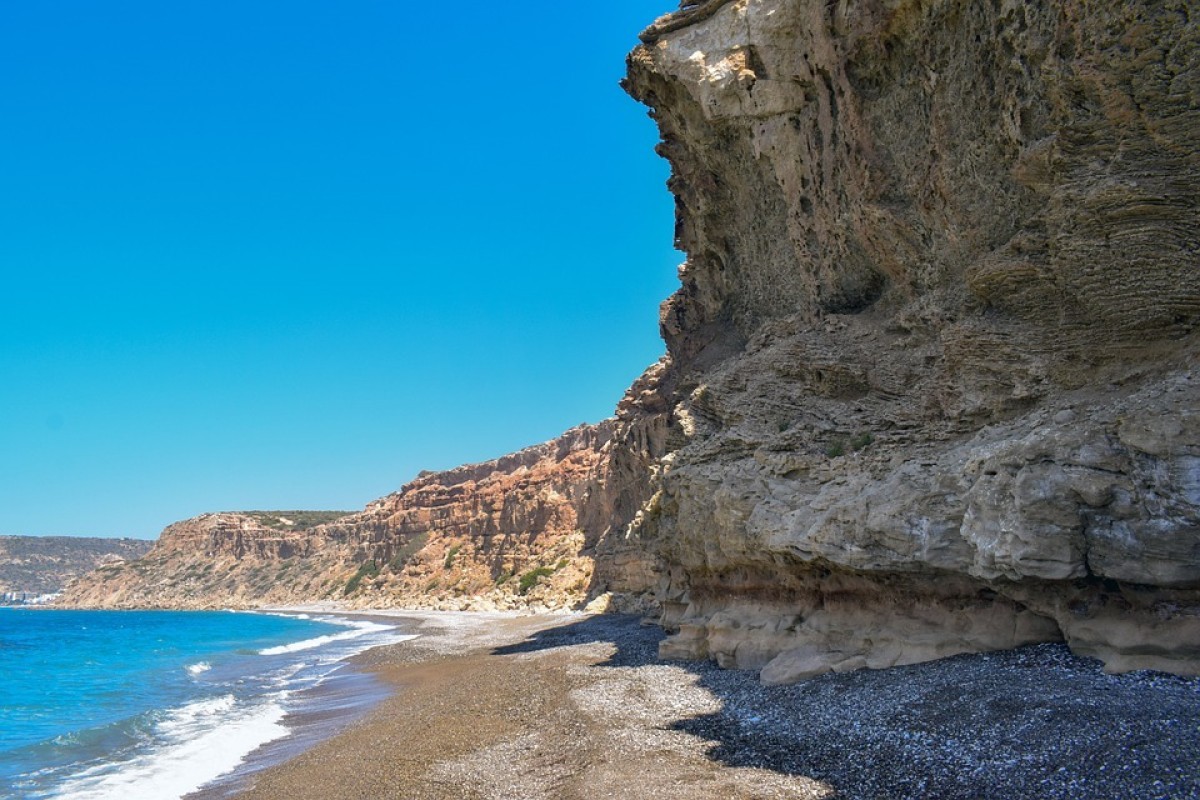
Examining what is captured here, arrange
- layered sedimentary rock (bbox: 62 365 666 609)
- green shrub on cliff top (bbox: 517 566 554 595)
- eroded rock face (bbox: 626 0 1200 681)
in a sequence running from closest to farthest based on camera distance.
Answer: eroded rock face (bbox: 626 0 1200 681) → layered sedimentary rock (bbox: 62 365 666 609) → green shrub on cliff top (bbox: 517 566 554 595)

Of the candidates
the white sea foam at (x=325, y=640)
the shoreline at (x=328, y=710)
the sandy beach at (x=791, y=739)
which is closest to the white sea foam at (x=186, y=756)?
the shoreline at (x=328, y=710)

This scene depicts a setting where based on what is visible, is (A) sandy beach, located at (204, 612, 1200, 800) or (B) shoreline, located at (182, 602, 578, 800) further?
(B) shoreline, located at (182, 602, 578, 800)

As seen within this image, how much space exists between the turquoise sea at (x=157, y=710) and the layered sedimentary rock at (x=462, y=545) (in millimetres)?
12671

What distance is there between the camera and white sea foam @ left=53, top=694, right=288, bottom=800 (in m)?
12.2

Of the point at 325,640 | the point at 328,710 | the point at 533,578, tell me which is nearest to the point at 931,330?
the point at 328,710

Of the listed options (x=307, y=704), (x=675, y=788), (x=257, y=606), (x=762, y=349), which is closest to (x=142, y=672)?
(x=307, y=704)

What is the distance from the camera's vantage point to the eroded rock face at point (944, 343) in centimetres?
988

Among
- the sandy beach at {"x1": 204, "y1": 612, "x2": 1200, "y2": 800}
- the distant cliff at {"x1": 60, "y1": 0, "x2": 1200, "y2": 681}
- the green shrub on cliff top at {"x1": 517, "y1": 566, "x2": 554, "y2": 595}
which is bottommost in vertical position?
the sandy beach at {"x1": 204, "y1": 612, "x2": 1200, "y2": 800}

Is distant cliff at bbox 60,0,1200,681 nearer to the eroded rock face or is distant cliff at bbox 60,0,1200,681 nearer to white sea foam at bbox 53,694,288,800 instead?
the eroded rock face

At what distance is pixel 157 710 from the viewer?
65.9ft

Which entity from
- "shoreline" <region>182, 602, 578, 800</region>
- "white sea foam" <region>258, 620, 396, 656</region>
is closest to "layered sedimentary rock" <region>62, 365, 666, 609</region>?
"shoreline" <region>182, 602, 578, 800</region>

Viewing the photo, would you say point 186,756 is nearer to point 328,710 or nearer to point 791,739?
point 328,710

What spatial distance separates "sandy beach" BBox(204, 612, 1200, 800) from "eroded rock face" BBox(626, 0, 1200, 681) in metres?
1.09

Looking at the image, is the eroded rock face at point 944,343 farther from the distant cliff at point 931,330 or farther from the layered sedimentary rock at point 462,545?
the layered sedimentary rock at point 462,545
